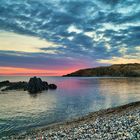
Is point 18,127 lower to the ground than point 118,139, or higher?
lower

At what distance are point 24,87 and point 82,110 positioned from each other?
74054 mm

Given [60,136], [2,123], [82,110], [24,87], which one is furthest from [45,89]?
[60,136]

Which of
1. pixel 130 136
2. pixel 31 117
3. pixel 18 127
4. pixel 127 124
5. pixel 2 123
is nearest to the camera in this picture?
pixel 130 136

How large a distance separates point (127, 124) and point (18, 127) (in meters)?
20.7

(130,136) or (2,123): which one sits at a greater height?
(130,136)

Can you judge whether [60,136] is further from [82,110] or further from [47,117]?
[82,110]

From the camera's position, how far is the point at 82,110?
5534 cm

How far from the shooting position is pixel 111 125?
79.9ft

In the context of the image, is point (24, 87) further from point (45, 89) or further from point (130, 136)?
point (130, 136)

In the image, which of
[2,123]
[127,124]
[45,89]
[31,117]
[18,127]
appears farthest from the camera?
[45,89]

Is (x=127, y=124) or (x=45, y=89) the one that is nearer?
(x=127, y=124)

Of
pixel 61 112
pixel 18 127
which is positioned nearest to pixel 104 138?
pixel 18 127

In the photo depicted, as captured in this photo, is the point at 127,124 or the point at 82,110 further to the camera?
the point at 82,110

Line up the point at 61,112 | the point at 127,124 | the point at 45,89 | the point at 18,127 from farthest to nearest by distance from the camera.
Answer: the point at 45,89 → the point at 61,112 → the point at 18,127 → the point at 127,124
